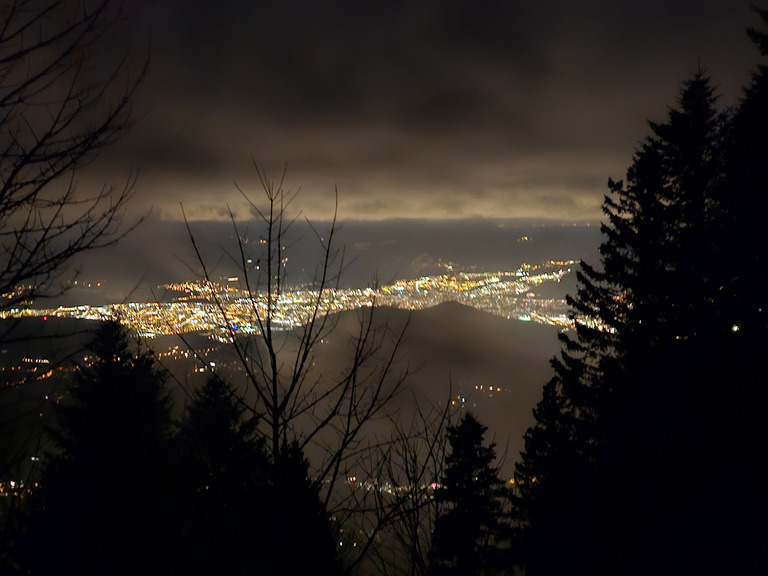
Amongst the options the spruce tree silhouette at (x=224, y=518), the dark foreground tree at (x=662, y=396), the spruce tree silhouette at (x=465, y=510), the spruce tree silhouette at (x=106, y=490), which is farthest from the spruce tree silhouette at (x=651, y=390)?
the spruce tree silhouette at (x=106, y=490)

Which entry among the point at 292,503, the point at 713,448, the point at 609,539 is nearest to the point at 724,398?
the point at 713,448

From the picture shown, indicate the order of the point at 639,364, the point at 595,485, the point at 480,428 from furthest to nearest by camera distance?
the point at 480,428, the point at 639,364, the point at 595,485

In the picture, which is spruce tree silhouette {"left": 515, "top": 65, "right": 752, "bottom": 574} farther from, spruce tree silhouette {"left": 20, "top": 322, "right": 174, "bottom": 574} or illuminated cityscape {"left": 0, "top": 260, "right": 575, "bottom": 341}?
spruce tree silhouette {"left": 20, "top": 322, "right": 174, "bottom": 574}

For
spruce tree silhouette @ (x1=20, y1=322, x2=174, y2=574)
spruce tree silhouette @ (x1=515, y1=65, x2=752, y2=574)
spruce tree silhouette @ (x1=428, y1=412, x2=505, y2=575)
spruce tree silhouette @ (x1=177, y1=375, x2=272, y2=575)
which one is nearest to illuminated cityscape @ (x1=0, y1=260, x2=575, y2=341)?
spruce tree silhouette @ (x1=20, y1=322, x2=174, y2=574)

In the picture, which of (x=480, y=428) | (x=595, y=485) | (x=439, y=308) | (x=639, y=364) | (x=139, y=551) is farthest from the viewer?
(x=439, y=308)

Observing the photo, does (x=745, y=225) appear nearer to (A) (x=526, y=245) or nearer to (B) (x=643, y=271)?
(B) (x=643, y=271)

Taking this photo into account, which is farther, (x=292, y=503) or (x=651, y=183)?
(x=651, y=183)
